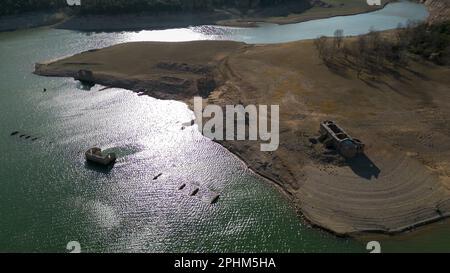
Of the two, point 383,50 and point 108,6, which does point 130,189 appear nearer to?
point 383,50

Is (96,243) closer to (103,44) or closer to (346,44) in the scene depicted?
(346,44)

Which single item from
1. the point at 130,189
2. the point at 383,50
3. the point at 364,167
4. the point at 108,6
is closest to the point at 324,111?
the point at 364,167

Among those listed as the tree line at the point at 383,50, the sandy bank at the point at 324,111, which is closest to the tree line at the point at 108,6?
the sandy bank at the point at 324,111

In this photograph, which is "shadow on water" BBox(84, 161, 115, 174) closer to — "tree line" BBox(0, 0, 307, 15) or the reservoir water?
the reservoir water

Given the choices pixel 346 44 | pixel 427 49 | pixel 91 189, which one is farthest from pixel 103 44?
pixel 427 49

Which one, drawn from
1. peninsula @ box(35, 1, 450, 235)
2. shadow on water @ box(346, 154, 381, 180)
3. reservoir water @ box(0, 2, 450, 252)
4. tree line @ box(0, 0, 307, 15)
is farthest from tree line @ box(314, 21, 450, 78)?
tree line @ box(0, 0, 307, 15)

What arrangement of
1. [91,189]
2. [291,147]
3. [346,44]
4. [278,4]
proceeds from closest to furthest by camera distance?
[91,189] < [291,147] < [346,44] < [278,4]

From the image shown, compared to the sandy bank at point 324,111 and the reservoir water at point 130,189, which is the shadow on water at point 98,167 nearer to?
the reservoir water at point 130,189
